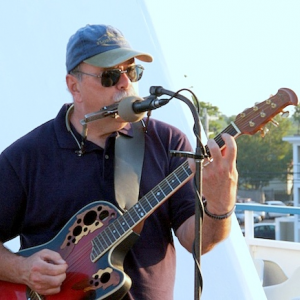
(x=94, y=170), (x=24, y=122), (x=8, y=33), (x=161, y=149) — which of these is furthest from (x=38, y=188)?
(x=8, y=33)

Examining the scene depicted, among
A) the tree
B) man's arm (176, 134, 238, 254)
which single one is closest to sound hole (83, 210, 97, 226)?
man's arm (176, 134, 238, 254)

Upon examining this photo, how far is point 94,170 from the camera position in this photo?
8.79 feet

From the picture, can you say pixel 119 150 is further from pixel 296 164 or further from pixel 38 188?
pixel 296 164

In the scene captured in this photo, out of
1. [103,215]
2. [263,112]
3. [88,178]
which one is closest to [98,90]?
[88,178]

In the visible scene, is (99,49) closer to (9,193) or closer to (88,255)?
(9,193)

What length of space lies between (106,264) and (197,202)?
590 mm

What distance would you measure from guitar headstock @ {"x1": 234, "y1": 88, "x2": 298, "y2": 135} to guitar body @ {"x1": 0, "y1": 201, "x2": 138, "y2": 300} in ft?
1.69

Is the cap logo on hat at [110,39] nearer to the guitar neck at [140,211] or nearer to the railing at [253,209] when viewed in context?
the guitar neck at [140,211]

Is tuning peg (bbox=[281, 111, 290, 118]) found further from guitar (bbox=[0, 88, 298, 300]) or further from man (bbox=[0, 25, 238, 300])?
man (bbox=[0, 25, 238, 300])

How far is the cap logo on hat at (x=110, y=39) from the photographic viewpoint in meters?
2.73

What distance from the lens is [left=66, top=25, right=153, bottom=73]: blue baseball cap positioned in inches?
105

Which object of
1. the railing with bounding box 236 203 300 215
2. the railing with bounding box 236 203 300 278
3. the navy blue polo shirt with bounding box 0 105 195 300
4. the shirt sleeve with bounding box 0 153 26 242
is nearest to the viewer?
the navy blue polo shirt with bounding box 0 105 195 300

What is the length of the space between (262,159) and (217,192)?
51.6 metres

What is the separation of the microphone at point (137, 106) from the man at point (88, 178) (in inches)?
13.4
